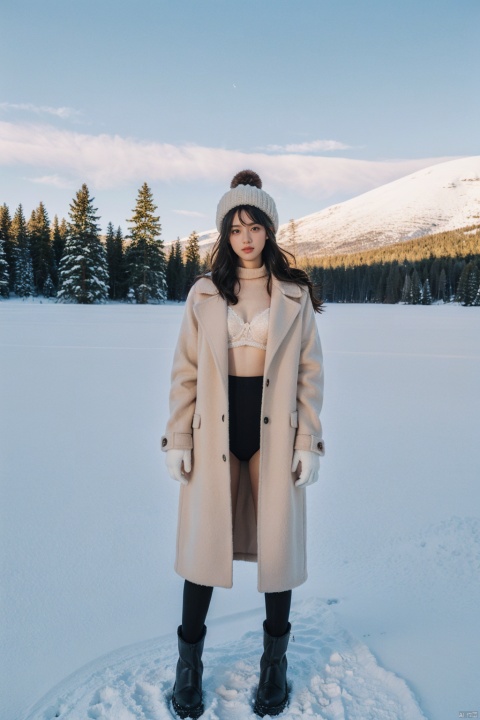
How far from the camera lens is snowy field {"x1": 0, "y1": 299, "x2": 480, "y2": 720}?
186 cm

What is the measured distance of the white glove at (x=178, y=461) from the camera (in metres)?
1.84

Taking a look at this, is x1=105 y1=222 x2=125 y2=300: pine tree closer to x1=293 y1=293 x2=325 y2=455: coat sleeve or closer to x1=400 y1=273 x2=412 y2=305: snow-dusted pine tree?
x1=293 y1=293 x2=325 y2=455: coat sleeve

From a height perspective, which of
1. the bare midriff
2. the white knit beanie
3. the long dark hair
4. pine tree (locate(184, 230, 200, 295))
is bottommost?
the bare midriff

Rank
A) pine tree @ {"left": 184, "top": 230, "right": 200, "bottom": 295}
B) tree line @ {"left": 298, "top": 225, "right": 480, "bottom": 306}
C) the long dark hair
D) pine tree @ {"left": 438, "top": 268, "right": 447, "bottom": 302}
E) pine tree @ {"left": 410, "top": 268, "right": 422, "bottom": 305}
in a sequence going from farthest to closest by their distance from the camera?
pine tree @ {"left": 438, "top": 268, "right": 447, "bottom": 302}, tree line @ {"left": 298, "top": 225, "right": 480, "bottom": 306}, pine tree @ {"left": 410, "top": 268, "right": 422, "bottom": 305}, pine tree @ {"left": 184, "top": 230, "right": 200, "bottom": 295}, the long dark hair

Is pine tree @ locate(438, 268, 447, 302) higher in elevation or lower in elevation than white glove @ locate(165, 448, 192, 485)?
higher

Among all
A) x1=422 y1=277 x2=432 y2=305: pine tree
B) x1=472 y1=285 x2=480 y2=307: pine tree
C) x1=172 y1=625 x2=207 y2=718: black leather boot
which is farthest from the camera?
x1=422 y1=277 x2=432 y2=305: pine tree

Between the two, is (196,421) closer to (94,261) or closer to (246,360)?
(246,360)

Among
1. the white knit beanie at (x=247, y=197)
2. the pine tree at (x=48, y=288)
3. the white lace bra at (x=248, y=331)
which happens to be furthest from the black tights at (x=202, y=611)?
the pine tree at (x=48, y=288)

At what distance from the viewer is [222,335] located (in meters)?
1.81

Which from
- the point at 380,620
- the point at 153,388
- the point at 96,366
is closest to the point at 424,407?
the point at 153,388

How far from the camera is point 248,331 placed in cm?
185

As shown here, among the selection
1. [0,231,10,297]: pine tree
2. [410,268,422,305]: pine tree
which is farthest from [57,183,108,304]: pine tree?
[410,268,422,305]: pine tree

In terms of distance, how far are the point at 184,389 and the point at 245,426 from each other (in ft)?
0.86

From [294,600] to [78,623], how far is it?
964 mm
